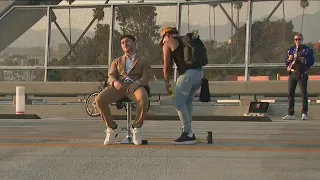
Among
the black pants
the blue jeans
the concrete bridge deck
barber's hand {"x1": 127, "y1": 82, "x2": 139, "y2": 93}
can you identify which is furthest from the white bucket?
the blue jeans

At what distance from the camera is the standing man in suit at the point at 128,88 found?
7109mm

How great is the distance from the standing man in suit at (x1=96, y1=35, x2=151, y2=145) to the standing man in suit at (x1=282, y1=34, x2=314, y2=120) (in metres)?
5.61

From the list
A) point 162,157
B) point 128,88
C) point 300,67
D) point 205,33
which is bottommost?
point 162,157

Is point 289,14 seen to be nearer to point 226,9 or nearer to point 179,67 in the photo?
point 226,9

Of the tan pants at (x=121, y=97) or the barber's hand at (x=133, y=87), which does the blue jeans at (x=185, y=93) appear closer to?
the tan pants at (x=121, y=97)

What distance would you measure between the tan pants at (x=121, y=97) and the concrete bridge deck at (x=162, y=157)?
34cm

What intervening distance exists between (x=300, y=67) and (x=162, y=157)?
6.60 metres

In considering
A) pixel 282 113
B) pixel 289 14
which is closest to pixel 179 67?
pixel 282 113

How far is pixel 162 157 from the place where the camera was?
6.28 m

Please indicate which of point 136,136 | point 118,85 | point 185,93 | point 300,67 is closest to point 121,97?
point 118,85

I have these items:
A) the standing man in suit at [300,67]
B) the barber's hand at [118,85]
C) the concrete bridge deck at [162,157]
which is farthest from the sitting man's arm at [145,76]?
the standing man in suit at [300,67]

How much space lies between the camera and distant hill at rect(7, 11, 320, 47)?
1357 cm

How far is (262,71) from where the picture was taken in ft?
46.0

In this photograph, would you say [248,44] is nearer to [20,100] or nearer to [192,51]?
[20,100]
